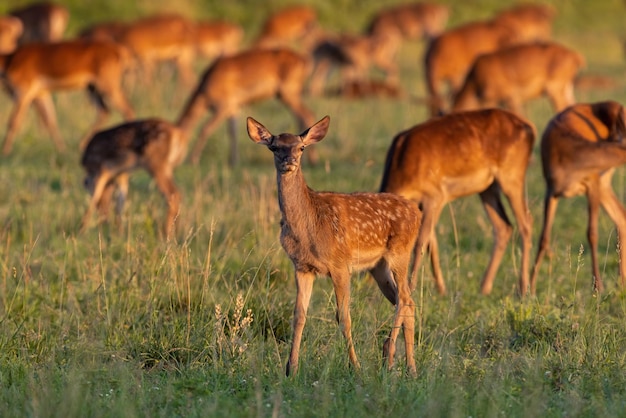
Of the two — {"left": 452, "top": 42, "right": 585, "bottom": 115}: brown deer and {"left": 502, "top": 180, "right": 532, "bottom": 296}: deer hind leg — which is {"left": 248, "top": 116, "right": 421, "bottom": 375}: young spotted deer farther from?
{"left": 452, "top": 42, "right": 585, "bottom": 115}: brown deer

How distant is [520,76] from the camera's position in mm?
14344

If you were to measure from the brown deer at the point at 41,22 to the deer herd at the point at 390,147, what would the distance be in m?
0.09

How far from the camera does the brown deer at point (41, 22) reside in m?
23.2

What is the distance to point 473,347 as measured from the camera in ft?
21.1

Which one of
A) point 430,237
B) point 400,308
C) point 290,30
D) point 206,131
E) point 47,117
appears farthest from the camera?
point 290,30

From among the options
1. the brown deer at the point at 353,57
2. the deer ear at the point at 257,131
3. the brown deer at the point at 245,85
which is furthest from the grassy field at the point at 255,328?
the brown deer at the point at 353,57

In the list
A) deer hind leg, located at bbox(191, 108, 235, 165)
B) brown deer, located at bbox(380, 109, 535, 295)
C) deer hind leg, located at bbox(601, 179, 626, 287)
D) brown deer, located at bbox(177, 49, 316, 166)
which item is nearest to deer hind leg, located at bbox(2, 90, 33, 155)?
brown deer, located at bbox(177, 49, 316, 166)

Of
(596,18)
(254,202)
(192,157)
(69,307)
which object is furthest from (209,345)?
(596,18)

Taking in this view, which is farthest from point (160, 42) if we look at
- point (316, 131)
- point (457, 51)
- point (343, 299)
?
point (343, 299)

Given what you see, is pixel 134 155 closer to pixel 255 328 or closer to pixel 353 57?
pixel 255 328

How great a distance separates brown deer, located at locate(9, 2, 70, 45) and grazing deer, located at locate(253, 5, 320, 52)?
4.69 meters

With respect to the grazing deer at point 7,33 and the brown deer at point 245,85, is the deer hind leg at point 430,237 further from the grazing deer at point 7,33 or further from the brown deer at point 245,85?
the grazing deer at point 7,33

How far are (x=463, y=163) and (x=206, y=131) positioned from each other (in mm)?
6301

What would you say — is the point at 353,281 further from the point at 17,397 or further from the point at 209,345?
the point at 17,397
